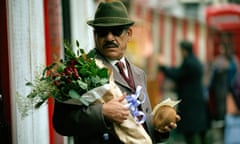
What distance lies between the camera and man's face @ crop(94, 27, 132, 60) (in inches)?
175

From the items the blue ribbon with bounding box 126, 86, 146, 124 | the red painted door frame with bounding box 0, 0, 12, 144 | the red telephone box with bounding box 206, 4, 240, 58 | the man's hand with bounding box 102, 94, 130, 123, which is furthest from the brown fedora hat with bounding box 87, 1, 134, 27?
the red telephone box with bounding box 206, 4, 240, 58

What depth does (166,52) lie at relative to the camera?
582 inches

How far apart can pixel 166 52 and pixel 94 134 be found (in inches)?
419

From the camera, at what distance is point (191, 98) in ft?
33.0

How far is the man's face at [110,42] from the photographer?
444cm

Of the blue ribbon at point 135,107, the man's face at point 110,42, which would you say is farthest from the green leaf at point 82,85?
the man's face at point 110,42

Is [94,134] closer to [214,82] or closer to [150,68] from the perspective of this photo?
[214,82]

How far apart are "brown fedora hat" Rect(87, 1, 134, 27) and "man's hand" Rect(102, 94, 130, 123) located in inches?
21.1

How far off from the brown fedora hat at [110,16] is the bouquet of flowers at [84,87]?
0.85ft

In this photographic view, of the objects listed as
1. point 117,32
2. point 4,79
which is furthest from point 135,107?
point 4,79

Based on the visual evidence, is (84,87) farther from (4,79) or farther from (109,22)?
(4,79)

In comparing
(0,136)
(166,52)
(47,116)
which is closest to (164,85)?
(166,52)

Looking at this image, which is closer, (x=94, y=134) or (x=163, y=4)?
(x=94, y=134)

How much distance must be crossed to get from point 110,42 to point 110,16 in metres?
0.16
